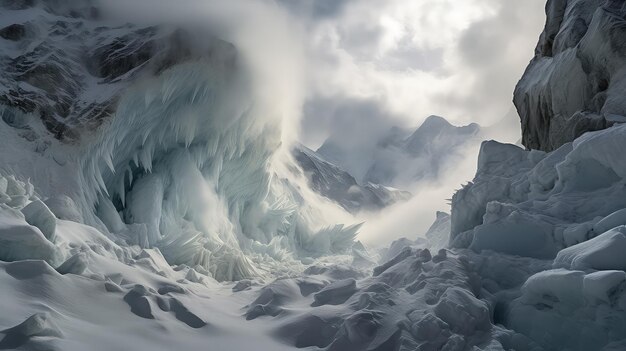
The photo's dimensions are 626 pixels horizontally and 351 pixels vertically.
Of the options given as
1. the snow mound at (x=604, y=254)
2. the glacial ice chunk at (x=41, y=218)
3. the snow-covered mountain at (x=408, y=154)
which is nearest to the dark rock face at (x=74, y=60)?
the glacial ice chunk at (x=41, y=218)

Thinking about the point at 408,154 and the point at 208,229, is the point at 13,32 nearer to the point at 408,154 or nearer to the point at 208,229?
the point at 208,229

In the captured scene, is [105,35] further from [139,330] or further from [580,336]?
[580,336]

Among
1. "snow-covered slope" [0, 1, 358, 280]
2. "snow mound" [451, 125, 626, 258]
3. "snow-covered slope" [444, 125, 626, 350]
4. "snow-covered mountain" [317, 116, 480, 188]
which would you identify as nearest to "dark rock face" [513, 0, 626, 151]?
"snow-covered slope" [444, 125, 626, 350]

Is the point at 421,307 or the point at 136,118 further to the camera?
the point at 136,118

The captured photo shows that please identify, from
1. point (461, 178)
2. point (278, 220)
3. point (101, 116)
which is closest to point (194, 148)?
point (101, 116)

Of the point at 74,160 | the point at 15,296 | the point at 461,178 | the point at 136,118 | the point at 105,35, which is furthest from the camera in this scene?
the point at 461,178

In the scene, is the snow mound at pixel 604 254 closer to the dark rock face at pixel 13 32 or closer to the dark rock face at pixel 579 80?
the dark rock face at pixel 579 80
